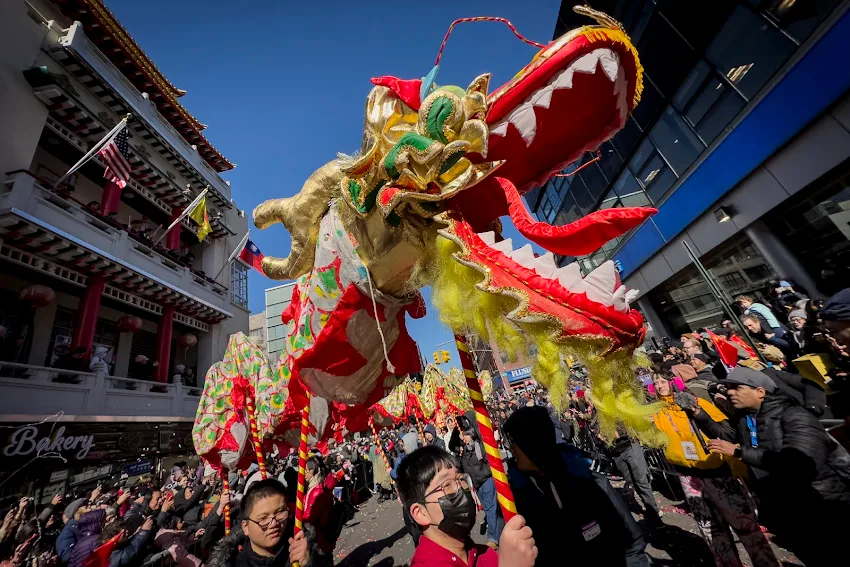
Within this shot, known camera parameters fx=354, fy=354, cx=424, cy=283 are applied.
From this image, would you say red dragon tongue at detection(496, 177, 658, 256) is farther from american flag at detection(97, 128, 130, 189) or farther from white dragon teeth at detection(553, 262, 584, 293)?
american flag at detection(97, 128, 130, 189)

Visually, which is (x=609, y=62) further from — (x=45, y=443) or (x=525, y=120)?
(x=45, y=443)

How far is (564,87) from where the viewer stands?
107cm

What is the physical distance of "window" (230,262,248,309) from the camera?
16.6 metres

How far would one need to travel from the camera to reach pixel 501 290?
3.29 feet

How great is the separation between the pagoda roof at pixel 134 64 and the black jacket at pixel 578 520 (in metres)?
16.8

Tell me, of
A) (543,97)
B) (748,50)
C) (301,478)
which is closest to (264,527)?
(301,478)

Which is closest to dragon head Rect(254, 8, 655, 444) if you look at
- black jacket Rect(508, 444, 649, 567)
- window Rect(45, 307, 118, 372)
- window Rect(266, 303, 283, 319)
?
black jacket Rect(508, 444, 649, 567)

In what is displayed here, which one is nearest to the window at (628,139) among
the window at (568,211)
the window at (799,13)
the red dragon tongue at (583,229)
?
the window at (568,211)

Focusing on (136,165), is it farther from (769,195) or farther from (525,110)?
(769,195)

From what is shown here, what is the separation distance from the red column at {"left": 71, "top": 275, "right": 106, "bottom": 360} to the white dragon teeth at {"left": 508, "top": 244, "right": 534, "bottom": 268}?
12031 mm

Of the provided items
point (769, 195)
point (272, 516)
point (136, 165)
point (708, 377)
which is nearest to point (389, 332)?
point (272, 516)

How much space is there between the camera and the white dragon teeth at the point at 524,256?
41.6 inches

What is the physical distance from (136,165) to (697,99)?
16427 mm

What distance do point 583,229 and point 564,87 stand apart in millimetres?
439
